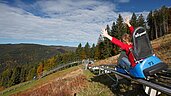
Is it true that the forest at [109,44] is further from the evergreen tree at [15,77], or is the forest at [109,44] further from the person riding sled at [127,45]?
the person riding sled at [127,45]

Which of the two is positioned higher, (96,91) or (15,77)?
(96,91)

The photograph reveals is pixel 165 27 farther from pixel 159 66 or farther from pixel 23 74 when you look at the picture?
pixel 159 66

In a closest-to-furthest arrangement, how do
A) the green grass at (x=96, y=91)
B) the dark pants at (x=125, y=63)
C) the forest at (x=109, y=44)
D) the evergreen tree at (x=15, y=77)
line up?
the dark pants at (x=125, y=63)
the green grass at (x=96, y=91)
the forest at (x=109, y=44)
the evergreen tree at (x=15, y=77)

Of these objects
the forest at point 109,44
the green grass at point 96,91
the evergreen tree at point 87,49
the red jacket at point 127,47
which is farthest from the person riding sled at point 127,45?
the evergreen tree at point 87,49

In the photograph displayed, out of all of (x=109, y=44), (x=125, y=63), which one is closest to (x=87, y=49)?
(x=109, y=44)

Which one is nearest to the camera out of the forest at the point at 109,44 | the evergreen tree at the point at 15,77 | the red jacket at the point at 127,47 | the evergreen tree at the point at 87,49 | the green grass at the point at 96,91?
the red jacket at the point at 127,47

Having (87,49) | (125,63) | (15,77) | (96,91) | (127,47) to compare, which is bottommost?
(15,77)

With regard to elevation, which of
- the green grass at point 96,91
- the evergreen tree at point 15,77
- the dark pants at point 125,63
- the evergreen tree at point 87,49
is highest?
the dark pants at point 125,63

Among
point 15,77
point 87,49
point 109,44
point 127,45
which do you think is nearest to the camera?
point 127,45

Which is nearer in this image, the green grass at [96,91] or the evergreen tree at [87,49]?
the green grass at [96,91]

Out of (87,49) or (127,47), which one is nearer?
(127,47)

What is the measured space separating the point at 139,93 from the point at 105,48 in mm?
67500

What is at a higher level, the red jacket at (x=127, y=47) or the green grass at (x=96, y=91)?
the red jacket at (x=127, y=47)

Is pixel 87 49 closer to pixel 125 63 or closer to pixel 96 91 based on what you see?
pixel 96 91
